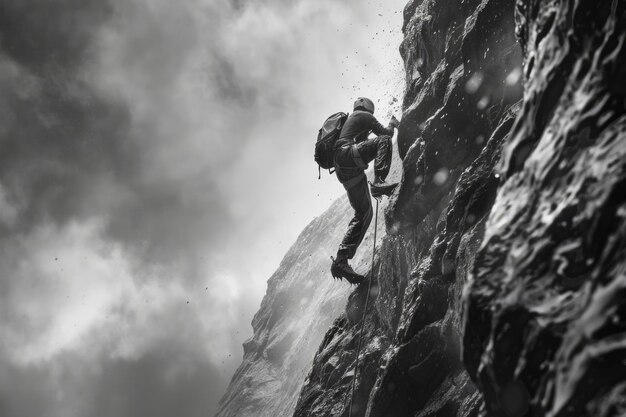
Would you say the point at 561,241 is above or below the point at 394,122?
below

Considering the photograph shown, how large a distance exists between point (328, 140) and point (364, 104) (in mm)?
1315

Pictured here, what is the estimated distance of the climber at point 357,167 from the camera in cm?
936

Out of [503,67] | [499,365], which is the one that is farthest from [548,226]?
[503,67]

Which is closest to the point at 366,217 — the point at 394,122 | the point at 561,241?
the point at 394,122

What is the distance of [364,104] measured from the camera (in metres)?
10.2

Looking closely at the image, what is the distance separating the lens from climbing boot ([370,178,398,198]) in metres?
9.42

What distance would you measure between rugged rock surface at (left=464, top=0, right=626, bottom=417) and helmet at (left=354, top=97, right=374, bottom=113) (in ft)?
→ 21.3

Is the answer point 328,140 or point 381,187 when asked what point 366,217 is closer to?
point 381,187

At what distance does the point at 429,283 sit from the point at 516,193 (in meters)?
4.10

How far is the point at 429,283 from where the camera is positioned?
286 inches

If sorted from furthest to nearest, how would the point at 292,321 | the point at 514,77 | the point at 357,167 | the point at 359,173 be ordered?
the point at 292,321, the point at 359,173, the point at 357,167, the point at 514,77

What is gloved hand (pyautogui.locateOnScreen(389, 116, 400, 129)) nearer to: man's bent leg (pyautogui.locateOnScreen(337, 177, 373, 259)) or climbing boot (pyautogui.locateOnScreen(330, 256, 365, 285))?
man's bent leg (pyautogui.locateOnScreen(337, 177, 373, 259))

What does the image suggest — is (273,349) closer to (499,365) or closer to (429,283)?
(429,283)

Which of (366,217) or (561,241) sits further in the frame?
(366,217)
